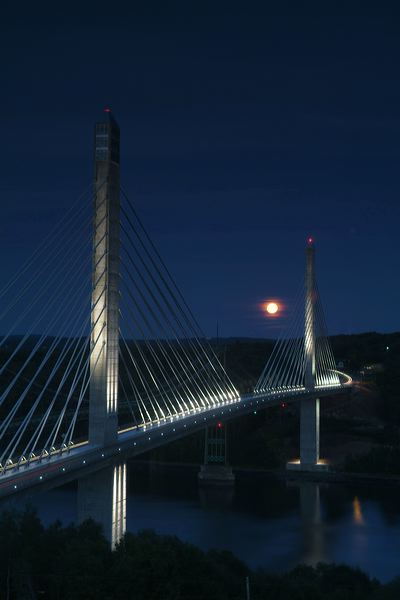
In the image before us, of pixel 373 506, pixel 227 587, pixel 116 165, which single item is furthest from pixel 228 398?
pixel 227 587

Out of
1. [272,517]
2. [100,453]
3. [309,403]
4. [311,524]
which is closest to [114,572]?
[100,453]

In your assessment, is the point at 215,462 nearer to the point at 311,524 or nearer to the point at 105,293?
the point at 311,524

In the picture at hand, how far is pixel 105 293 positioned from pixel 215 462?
21.1m

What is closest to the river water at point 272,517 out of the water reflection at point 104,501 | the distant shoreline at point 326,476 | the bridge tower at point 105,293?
the distant shoreline at point 326,476

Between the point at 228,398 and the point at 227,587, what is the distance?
48.1 feet

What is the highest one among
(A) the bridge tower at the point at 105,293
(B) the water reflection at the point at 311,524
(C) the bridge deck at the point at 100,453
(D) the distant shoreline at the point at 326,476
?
(A) the bridge tower at the point at 105,293

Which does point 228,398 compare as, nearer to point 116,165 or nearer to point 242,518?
point 242,518

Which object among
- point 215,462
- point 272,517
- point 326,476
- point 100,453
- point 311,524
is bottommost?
point 311,524

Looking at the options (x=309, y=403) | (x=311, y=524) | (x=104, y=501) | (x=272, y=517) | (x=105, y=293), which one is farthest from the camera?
(x=309, y=403)

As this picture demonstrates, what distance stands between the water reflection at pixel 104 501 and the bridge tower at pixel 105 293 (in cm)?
63

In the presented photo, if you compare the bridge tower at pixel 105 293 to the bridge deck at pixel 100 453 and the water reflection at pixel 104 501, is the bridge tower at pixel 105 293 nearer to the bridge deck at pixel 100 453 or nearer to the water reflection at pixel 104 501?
the bridge deck at pixel 100 453

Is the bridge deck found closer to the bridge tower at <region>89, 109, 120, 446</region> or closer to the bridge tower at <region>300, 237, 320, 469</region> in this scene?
the bridge tower at <region>89, 109, 120, 446</region>

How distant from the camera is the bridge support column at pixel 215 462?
118ft

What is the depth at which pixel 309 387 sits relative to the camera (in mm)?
40281
